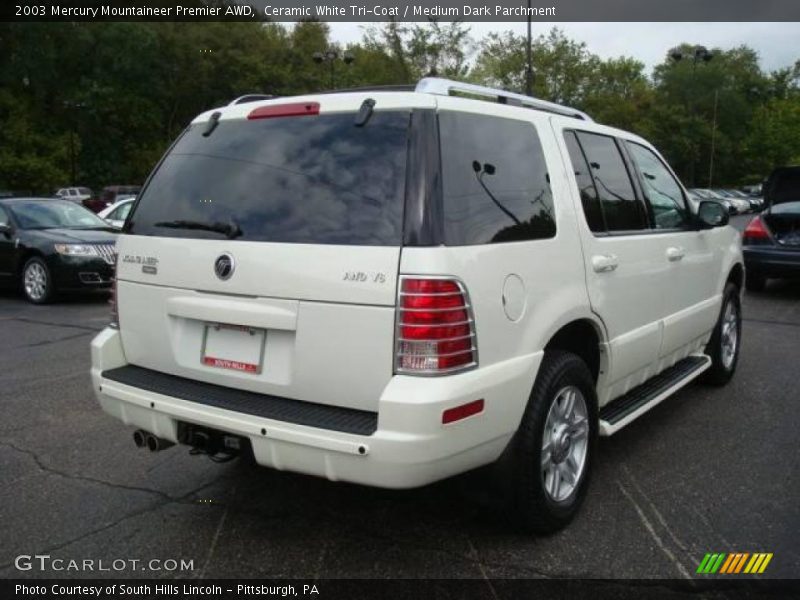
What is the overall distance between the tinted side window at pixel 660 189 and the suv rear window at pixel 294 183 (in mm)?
2183

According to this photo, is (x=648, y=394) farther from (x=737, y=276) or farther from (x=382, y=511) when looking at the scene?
(x=737, y=276)

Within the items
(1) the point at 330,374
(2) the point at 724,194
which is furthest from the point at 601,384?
(2) the point at 724,194

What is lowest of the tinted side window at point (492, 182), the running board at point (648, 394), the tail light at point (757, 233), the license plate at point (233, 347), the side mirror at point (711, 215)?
the running board at point (648, 394)

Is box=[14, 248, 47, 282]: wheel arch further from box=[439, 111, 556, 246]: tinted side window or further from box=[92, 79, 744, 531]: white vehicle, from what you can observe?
box=[439, 111, 556, 246]: tinted side window

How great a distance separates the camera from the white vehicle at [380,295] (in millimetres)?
2654

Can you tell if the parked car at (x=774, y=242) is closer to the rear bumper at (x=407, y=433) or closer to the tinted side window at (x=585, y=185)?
the tinted side window at (x=585, y=185)

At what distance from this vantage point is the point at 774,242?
1020cm

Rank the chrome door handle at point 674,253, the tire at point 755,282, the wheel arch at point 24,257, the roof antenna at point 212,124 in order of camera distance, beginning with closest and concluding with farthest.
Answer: the roof antenna at point 212,124
the chrome door handle at point 674,253
the wheel arch at point 24,257
the tire at point 755,282

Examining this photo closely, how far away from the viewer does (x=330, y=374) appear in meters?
2.76

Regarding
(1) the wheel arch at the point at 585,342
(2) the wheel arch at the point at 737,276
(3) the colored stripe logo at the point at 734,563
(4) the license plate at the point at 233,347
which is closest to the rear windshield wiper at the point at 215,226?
(4) the license plate at the point at 233,347

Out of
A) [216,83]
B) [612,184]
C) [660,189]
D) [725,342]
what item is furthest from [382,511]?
[216,83]

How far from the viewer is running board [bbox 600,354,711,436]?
376 centimetres

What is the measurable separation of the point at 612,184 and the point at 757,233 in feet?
24.6

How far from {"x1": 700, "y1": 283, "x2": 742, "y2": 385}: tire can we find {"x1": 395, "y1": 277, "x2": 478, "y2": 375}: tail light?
350cm
